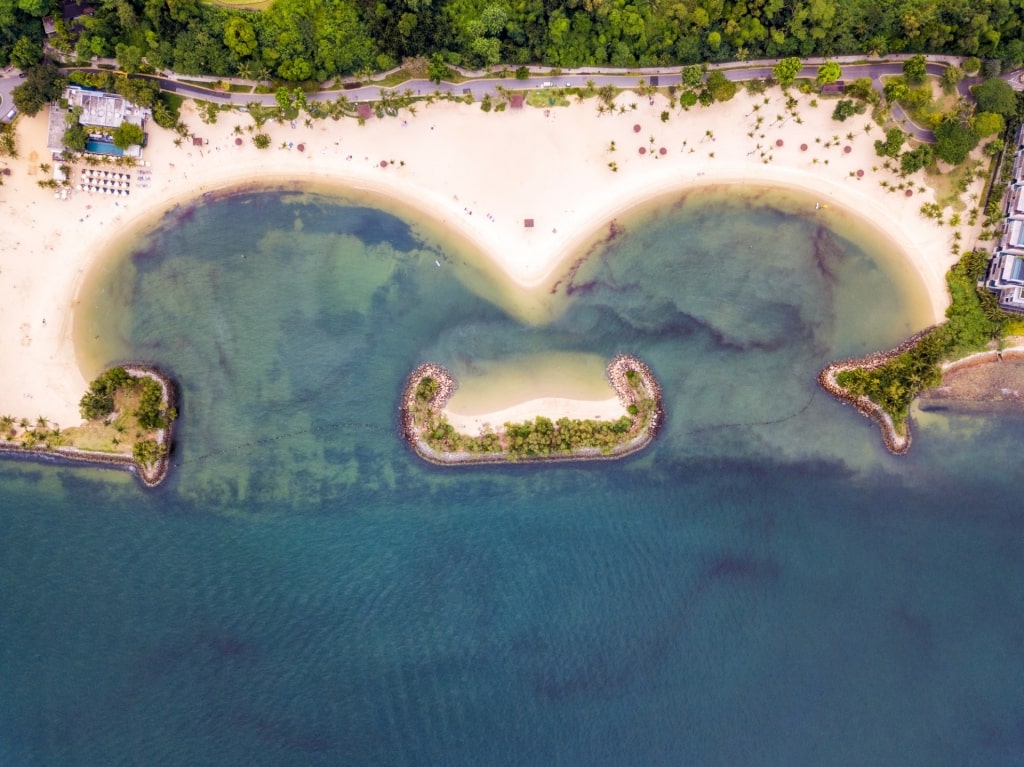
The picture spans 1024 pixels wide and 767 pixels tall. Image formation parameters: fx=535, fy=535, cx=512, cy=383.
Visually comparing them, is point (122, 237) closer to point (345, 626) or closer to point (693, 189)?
point (345, 626)

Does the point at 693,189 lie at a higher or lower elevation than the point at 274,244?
higher

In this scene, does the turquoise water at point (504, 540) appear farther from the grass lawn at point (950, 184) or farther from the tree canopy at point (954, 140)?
the tree canopy at point (954, 140)

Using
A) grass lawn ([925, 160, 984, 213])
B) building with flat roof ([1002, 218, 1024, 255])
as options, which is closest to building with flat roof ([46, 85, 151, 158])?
grass lawn ([925, 160, 984, 213])

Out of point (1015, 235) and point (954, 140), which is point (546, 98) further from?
point (1015, 235)

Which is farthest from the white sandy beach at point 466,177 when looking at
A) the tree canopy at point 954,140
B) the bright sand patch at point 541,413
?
the bright sand patch at point 541,413

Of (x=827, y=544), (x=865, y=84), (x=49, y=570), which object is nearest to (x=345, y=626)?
(x=49, y=570)

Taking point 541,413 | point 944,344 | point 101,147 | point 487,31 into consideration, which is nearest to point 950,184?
point 944,344
